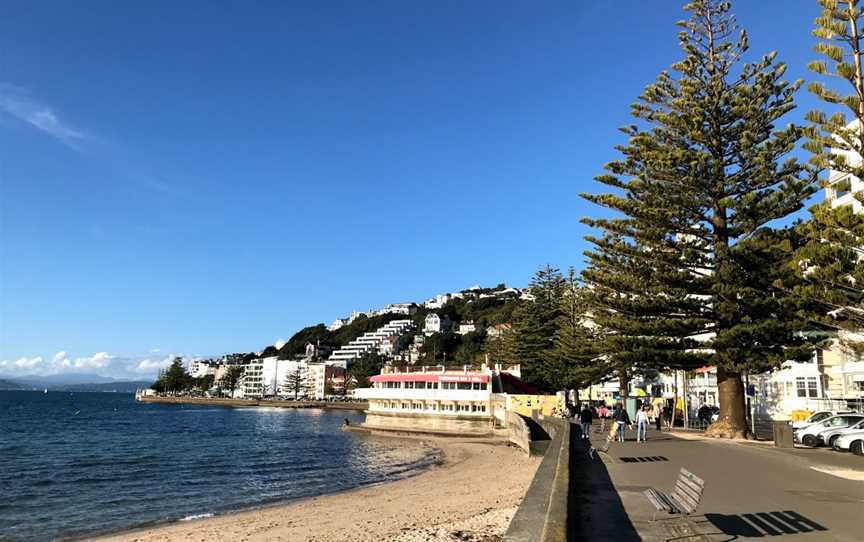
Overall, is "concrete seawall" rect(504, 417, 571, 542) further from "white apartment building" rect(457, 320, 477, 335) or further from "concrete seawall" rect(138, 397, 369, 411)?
"white apartment building" rect(457, 320, 477, 335)

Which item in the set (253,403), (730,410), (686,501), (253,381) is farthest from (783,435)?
(253,381)

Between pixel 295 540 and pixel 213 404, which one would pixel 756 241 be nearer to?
pixel 295 540

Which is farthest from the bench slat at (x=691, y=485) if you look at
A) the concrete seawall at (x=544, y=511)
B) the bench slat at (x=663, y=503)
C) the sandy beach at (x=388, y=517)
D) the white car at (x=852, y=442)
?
the white car at (x=852, y=442)

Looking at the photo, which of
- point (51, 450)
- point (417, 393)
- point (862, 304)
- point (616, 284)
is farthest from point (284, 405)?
point (862, 304)

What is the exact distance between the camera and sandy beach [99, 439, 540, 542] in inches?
473

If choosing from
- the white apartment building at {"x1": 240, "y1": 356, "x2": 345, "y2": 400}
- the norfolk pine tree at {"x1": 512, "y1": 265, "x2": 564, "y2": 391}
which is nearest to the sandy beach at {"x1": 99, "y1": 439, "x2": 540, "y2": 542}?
the norfolk pine tree at {"x1": 512, "y1": 265, "x2": 564, "y2": 391}

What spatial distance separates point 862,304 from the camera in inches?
608

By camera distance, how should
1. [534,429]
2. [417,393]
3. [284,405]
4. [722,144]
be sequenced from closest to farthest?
[722,144]
[534,429]
[417,393]
[284,405]

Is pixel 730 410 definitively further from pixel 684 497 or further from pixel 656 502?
pixel 656 502

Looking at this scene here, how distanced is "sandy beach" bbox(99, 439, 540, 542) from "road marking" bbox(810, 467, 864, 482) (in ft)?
21.6

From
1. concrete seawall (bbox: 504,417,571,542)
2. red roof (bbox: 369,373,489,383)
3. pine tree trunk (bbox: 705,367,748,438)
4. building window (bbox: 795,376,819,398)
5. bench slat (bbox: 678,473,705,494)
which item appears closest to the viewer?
concrete seawall (bbox: 504,417,571,542)

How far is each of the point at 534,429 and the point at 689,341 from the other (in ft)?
35.2

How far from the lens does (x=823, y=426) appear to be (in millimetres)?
19016

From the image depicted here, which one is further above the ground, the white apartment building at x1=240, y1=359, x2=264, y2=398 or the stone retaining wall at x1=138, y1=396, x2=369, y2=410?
the white apartment building at x1=240, y1=359, x2=264, y2=398
